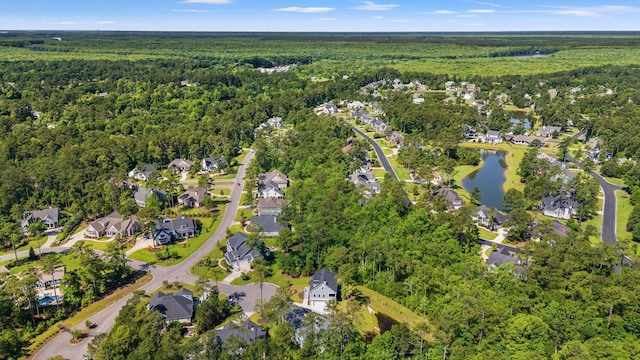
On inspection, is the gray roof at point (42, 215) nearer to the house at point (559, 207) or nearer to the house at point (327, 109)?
the house at point (559, 207)

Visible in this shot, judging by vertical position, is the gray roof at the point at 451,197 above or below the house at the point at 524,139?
below

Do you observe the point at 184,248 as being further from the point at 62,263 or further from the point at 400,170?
the point at 400,170

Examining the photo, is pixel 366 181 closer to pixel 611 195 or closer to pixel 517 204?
pixel 517 204

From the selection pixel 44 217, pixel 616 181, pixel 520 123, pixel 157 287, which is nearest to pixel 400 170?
pixel 616 181

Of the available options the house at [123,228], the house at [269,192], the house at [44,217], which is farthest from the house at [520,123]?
the house at [44,217]

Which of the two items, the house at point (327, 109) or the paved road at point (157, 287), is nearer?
the paved road at point (157, 287)

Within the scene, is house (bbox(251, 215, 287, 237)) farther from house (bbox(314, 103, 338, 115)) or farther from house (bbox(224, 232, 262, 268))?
house (bbox(314, 103, 338, 115))

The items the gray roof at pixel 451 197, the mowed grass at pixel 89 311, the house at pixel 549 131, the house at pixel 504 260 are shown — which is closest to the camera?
the mowed grass at pixel 89 311
